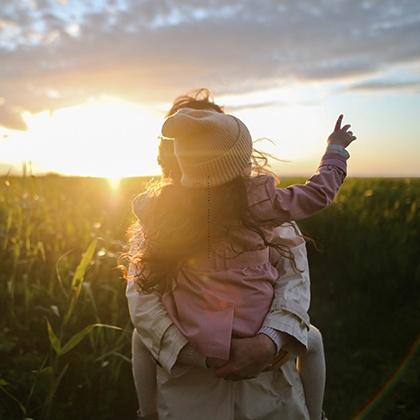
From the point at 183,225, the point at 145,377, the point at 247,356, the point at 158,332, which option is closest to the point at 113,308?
the point at 145,377

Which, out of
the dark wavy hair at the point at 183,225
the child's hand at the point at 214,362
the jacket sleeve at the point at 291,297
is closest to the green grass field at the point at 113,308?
the dark wavy hair at the point at 183,225

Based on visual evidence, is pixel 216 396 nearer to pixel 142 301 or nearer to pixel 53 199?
pixel 142 301

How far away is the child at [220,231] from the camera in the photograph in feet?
6.18

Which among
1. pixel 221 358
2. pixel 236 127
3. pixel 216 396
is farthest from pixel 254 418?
pixel 236 127

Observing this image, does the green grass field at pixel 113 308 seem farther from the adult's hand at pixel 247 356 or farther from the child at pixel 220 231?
the adult's hand at pixel 247 356

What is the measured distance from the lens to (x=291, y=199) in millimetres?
1962

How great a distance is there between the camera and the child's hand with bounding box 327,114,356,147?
210 cm

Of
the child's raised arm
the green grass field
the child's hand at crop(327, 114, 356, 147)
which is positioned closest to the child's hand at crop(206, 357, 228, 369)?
the child's raised arm

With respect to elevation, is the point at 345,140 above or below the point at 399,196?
above

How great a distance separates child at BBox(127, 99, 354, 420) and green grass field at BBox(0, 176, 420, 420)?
2.19ft

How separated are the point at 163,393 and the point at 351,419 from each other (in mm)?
1565

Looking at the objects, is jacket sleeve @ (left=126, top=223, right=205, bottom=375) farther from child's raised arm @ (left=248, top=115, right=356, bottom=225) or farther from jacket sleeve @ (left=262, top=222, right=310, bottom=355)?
child's raised arm @ (left=248, top=115, right=356, bottom=225)

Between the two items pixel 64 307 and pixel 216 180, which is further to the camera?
pixel 64 307

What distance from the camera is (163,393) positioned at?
81.7 inches
